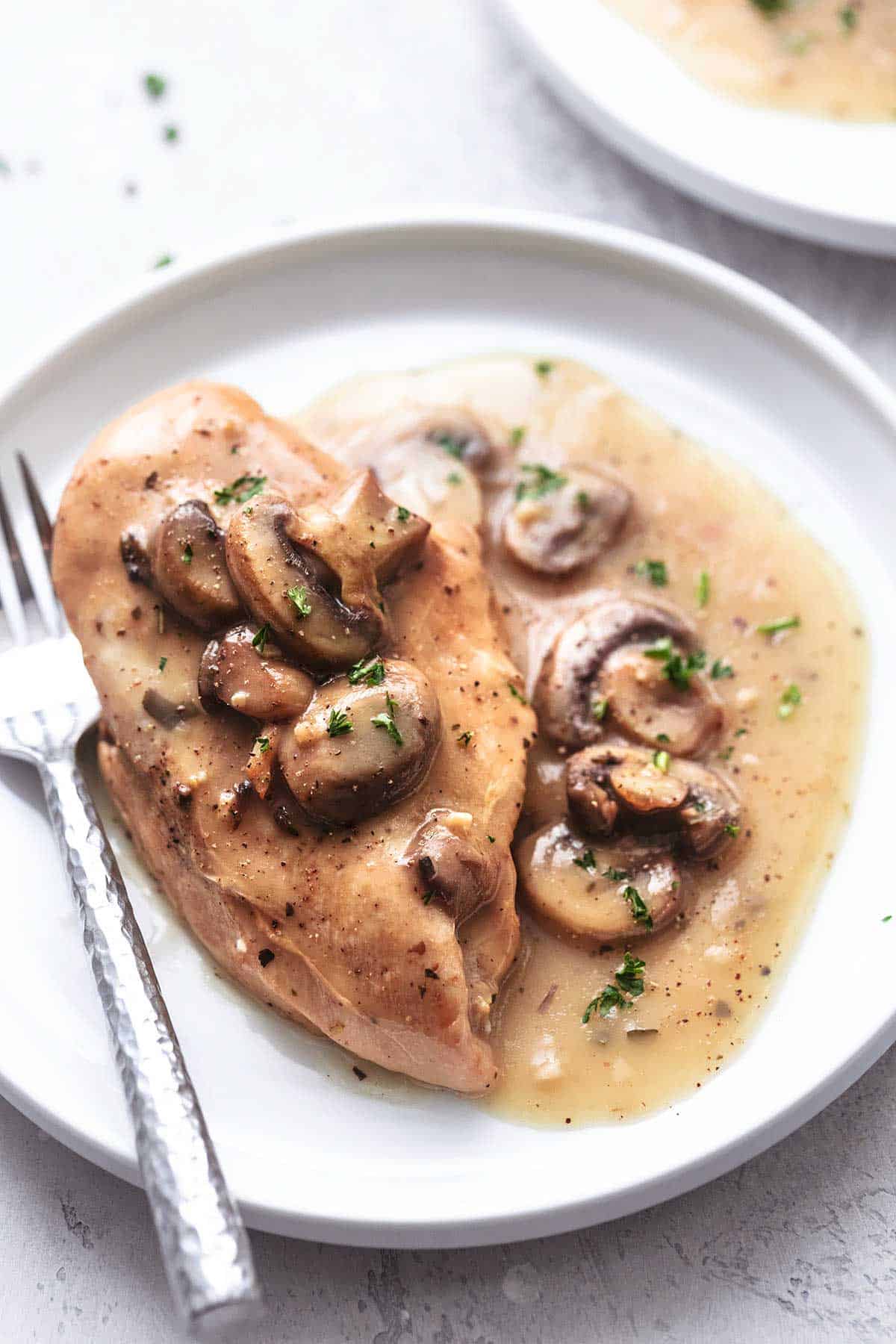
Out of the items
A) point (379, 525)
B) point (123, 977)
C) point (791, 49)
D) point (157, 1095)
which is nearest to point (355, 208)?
point (791, 49)

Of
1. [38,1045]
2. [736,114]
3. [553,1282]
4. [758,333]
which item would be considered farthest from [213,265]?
[553,1282]

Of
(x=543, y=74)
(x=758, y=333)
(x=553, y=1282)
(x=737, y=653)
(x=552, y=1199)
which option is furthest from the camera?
(x=543, y=74)

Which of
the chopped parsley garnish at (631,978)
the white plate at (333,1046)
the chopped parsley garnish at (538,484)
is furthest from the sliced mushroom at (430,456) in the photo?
the chopped parsley garnish at (631,978)

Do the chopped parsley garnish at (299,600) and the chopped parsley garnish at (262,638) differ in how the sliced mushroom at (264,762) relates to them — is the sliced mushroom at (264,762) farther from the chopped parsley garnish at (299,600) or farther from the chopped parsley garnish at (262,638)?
the chopped parsley garnish at (299,600)

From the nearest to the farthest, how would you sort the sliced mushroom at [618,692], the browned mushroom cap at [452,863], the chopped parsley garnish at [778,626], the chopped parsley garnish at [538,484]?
the browned mushroom cap at [452,863], the sliced mushroom at [618,692], the chopped parsley garnish at [778,626], the chopped parsley garnish at [538,484]

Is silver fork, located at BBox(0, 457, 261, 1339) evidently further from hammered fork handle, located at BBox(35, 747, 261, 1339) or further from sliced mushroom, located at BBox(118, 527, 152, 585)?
sliced mushroom, located at BBox(118, 527, 152, 585)

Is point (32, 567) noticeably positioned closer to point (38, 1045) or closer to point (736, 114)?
point (38, 1045)

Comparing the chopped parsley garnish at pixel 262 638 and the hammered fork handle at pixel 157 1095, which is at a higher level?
the chopped parsley garnish at pixel 262 638
